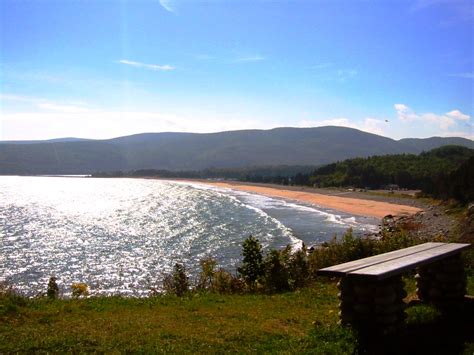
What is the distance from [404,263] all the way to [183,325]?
3391mm

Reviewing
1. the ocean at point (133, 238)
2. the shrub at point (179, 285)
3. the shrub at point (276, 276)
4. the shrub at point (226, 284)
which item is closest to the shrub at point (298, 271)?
the shrub at point (276, 276)

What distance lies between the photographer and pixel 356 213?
48875 mm

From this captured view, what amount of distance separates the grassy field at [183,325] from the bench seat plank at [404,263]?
865 mm

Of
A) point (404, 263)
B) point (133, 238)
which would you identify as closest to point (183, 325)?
point (404, 263)

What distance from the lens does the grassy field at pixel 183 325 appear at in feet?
18.8

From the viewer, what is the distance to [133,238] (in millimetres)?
32875

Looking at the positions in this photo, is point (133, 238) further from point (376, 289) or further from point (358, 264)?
point (376, 289)

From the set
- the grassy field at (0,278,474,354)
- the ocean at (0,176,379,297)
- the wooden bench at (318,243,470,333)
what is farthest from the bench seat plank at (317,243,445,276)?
the ocean at (0,176,379,297)

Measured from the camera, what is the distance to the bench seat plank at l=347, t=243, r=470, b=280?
18.7 feet

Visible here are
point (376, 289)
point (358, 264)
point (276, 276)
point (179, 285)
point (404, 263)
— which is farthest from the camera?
point (179, 285)

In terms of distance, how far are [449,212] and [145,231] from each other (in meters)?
27.1

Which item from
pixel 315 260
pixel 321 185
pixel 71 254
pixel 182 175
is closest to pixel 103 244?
pixel 71 254

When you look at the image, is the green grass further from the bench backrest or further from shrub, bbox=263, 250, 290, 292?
shrub, bbox=263, 250, 290, 292

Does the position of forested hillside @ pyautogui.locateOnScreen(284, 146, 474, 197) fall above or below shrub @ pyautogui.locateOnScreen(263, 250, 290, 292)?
above
